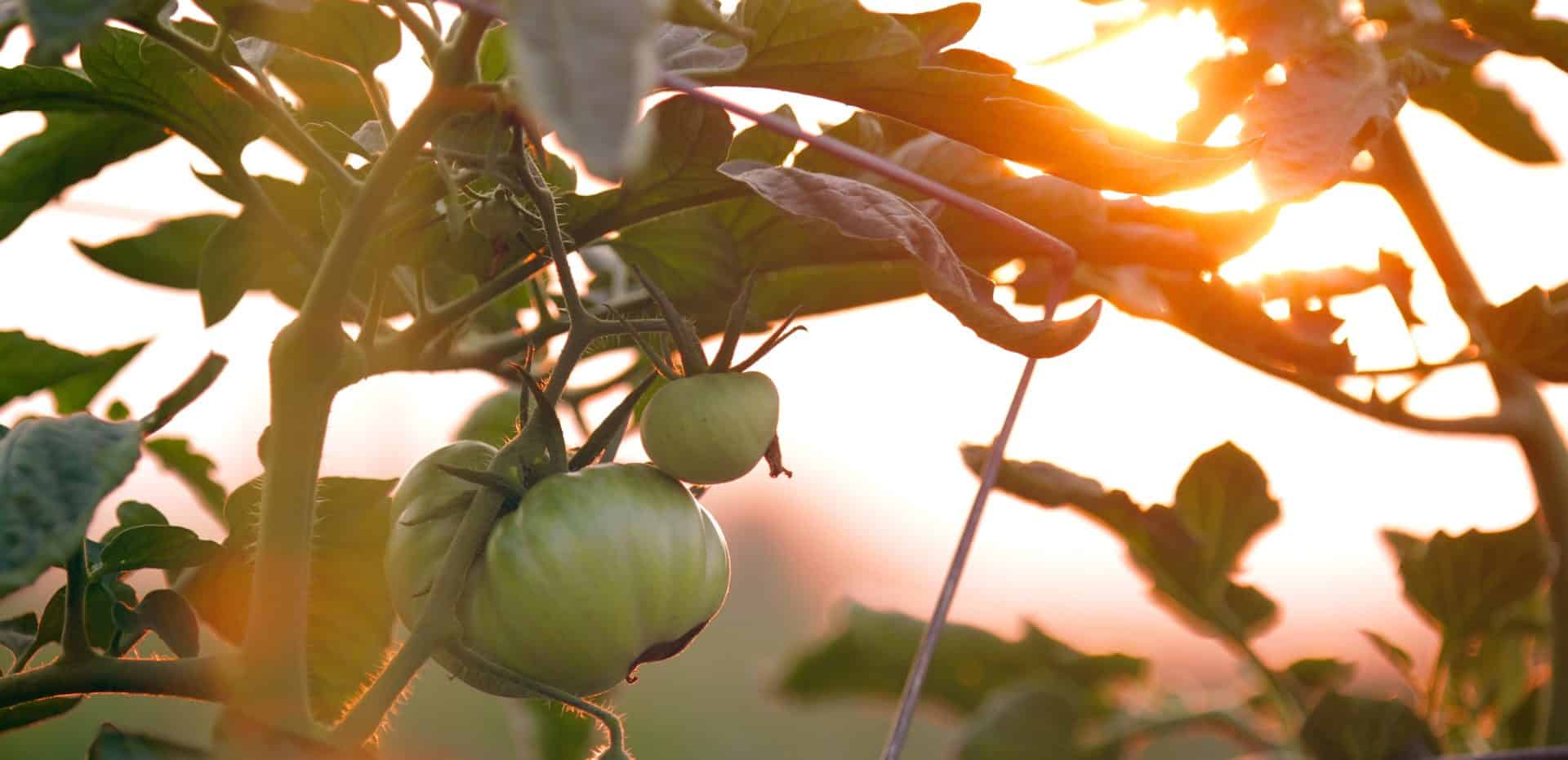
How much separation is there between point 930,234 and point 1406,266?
0.34 metres

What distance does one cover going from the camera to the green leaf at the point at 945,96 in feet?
0.95

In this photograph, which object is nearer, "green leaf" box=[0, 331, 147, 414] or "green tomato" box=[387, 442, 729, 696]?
"green tomato" box=[387, 442, 729, 696]

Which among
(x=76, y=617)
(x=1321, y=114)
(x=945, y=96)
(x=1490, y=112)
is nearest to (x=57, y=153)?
(x=76, y=617)

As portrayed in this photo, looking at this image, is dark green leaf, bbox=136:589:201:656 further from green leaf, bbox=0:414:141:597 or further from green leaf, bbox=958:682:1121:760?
green leaf, bbox=958:682:1121:760

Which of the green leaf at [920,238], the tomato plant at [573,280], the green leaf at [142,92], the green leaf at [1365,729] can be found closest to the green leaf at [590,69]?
Answer: the tomato plant at [573,280]

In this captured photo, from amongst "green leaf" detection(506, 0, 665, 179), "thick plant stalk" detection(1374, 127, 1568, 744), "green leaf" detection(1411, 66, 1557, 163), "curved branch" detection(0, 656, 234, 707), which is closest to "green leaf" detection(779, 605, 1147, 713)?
"thick plant stalk" detection(1374, 127, 1568, 744)

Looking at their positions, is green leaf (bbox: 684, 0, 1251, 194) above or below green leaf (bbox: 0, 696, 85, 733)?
above

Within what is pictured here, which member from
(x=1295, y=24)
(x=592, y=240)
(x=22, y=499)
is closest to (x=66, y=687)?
(x=22, y=499)

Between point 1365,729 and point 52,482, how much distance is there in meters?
0.50

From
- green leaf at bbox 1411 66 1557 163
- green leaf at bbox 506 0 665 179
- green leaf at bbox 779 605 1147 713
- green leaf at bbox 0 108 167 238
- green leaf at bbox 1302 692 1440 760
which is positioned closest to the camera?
green leaf at bbox 506 0 665 179

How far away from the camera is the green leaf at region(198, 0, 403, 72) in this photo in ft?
1.07

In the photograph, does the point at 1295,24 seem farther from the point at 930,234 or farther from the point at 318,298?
the point at 318,298

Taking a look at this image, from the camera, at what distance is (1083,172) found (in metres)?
0.30

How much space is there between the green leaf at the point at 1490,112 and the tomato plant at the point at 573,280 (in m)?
0.12
